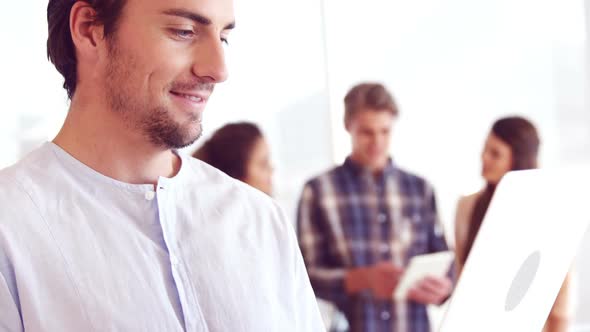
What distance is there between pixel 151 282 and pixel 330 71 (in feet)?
12.0

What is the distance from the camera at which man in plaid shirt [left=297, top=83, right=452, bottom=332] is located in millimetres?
3123

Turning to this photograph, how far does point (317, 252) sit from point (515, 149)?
98cm

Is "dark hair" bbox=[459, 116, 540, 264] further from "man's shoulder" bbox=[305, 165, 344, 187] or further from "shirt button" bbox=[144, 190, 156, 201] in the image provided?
"shirt button" bbox=[144, 190, 156, 201]

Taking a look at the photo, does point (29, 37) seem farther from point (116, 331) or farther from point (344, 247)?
point (116, 331)

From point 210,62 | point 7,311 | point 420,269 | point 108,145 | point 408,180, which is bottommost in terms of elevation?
point 420,269

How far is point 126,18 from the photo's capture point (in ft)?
4.48

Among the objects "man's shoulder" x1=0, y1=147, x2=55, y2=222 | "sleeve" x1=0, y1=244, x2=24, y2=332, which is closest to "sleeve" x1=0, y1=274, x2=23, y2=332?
"sleeve" x1=0, y1=244, x2=24, y2=332

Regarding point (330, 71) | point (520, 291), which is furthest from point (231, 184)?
point (330, 71)

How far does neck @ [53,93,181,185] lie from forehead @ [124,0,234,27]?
17 cm

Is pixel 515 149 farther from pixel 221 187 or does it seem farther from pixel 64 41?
pixel 64 41

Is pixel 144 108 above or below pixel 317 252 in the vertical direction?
above

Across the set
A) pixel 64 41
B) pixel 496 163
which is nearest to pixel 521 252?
pixel 64 41

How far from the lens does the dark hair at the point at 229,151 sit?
3004 millimetres

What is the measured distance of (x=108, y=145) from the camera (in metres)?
1.36
